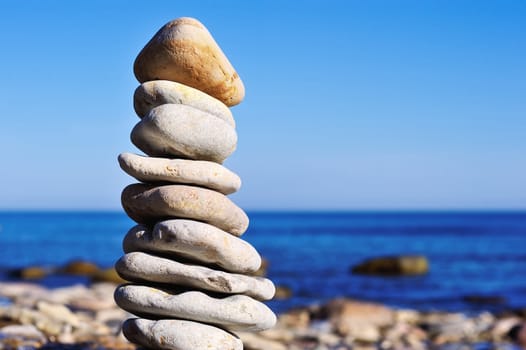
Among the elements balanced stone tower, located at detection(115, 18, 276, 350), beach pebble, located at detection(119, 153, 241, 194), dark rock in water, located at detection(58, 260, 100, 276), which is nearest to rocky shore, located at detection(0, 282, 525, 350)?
balanced stone tower, located at detection(115, 18, 276, 350)

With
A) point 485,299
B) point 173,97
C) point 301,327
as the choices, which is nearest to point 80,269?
point 485,299

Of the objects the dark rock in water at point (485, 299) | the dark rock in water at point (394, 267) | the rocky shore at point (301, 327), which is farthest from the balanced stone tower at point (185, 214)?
the dark rock in water at point (394, 267)

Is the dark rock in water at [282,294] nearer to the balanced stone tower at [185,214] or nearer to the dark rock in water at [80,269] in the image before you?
the dark rock in water at [80,269]

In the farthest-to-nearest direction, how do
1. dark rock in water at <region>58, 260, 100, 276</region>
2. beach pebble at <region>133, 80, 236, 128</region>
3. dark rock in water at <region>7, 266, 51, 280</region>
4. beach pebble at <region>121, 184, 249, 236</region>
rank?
dark rock in water at <region>58, 260, 100, 276</region> → dark rock in water at <region>7, 266, 51, 280</region> → beach pebble at <region>133, 80, 236, 128</region> → beach pebble at <region>121, 184, 249, 236</region>

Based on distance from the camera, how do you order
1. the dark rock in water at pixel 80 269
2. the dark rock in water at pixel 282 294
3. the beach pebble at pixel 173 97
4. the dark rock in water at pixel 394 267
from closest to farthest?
the beach pebble at pixel 173 97, the dark rock in water at pixel 282 294, the dark rock in water at pixel 394 267, the dark rock in water at pixel 80 269

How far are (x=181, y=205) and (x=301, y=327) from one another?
24.1 feet

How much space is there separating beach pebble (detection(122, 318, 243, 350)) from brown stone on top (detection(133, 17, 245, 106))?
1.58m

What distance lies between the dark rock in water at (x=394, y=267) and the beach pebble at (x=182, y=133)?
19.1m

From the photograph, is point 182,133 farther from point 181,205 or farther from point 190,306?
point 190,306

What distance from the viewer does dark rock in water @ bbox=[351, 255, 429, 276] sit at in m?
22.9

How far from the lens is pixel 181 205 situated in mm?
4398

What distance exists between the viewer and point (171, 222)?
4.38 metres

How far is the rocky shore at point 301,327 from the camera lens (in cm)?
666

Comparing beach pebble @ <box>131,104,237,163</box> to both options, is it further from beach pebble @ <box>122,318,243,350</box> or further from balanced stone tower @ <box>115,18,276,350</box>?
beach pebble @ <box>122,318,243,350</box>
